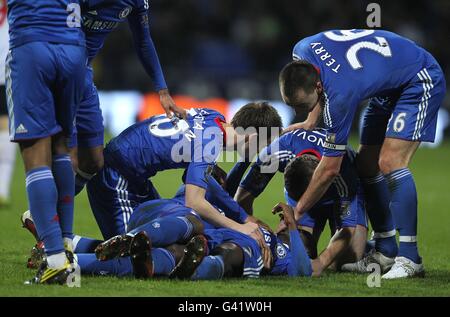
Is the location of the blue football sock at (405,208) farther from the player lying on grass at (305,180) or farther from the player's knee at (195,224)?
the player's knee at (195,224)

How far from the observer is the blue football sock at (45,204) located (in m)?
5.08

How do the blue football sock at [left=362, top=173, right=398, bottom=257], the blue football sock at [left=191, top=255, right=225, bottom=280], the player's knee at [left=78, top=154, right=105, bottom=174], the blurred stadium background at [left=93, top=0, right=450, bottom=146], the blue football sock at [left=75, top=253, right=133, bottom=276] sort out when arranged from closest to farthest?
the blue football sock at [left=191, top=255, right=225, bottom=280], the blue football sock at [left=75, top=253, right=133, bottom=276], the player's knee at [left=78, top=154, right=105, bottom=174], the blue football sock at [left=362, top=173, right=398, bottom=257], the blurred stadium background at [left=93, top=0, right=450, bottom=146]

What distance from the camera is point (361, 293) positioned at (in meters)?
5.21

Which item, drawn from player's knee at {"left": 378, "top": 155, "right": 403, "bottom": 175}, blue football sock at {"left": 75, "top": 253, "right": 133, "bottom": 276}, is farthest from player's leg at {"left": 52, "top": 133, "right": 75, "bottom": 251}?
player's knee at {"left": 378, "top": 155, "right": 403, "bottom": 175}

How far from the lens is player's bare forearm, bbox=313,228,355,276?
5882 mm

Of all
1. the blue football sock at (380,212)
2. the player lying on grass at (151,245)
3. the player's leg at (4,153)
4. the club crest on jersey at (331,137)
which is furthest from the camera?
the player's leg at (4,153)

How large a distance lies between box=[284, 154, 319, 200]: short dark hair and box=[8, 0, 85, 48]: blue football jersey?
5.90 feet

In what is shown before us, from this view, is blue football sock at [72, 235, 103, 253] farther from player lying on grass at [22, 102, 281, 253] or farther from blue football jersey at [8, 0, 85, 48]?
blue football jersey at [8, 0, 85, 48]

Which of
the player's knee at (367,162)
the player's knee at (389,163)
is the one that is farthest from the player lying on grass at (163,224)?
the player's knee at (367,162)

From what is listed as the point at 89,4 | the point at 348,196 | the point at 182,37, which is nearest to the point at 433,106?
the point at 348,196

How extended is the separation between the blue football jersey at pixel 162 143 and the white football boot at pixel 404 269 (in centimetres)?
135

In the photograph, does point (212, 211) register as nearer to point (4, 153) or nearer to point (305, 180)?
point (305, 180)

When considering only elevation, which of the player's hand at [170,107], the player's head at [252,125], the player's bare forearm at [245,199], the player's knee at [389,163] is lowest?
the player's bare forearm at [245,199]

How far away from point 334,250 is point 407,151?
814 mm
